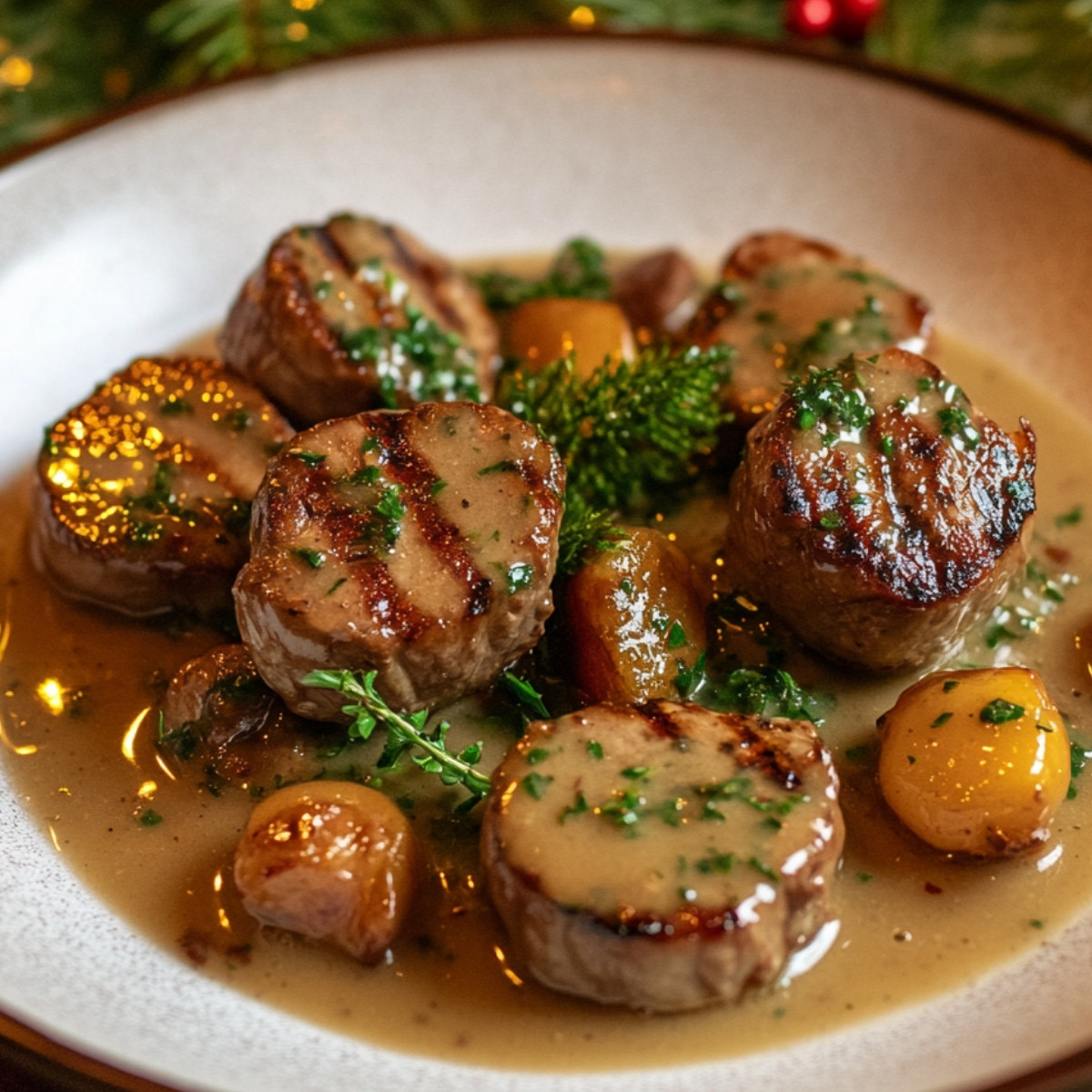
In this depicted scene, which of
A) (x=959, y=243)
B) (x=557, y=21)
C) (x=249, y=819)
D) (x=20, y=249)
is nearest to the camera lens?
(x=249, y=819)

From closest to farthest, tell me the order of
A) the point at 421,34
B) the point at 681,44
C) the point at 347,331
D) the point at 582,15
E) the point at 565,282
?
the point at 347,331 < the point at 565,282 < the point at 681,44 < the point at 421,34 < the point at 582,15

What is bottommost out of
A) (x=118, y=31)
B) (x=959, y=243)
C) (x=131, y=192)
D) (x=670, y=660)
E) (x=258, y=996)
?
(x=258, y=996)

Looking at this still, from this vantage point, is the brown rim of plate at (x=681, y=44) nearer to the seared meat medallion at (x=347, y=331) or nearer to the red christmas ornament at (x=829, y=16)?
the red christmas ornament at (x=829, y=16)

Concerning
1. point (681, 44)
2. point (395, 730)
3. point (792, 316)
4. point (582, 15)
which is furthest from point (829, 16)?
point (395, 730)

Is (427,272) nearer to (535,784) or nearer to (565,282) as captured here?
(565,282)

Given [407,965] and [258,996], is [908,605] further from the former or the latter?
[258,996]

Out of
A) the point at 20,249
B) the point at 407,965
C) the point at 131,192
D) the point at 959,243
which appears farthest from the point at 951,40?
the point at 407,965

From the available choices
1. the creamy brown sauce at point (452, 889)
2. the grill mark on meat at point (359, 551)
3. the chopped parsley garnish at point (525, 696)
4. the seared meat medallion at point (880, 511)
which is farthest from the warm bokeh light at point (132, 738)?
the seared meat medallion at point (880, 511)
